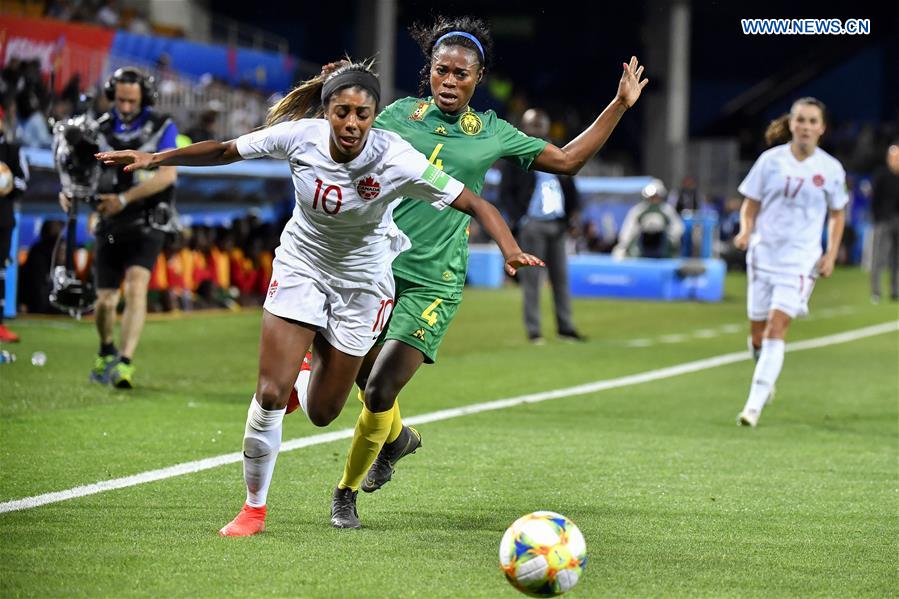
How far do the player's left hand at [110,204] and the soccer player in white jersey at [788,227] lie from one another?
4.69 metres

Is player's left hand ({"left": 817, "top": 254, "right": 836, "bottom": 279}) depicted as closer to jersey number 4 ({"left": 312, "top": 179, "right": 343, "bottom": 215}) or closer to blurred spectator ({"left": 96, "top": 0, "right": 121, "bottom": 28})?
jersey number 4 ({"left": 312, "top": 179, "right": 343, "bottom": 215})

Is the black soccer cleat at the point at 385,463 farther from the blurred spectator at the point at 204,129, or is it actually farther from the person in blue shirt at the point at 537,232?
the blurred spectator at the point at 204,129

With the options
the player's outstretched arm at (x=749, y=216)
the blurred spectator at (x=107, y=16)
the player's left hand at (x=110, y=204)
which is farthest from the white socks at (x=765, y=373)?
the blurred spectator at (x=107, y=16)

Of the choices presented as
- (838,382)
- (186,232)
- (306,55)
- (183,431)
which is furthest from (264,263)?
(306,55)

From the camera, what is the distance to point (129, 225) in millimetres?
10734

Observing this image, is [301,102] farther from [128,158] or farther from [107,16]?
[107,16]

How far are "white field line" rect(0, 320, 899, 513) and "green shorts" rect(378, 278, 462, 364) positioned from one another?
1.58 m

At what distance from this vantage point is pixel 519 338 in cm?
1683

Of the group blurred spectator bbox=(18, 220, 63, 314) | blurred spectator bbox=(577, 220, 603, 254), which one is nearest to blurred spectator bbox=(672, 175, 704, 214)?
blurred spectator bbox=(577, 220, 603, 254)

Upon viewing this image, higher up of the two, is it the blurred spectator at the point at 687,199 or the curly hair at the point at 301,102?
the curly hair at the point at 301,102

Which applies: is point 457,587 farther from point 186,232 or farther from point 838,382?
point 186,232

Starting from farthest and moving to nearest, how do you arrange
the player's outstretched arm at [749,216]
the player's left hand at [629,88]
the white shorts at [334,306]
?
the player's outstretched arm at [749,216] → the player's left hand at [629,88] → the white shorts at [334,306]

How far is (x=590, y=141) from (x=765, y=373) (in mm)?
4239

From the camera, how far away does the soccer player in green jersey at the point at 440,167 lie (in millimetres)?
6383
